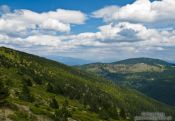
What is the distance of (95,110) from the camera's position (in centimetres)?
12044

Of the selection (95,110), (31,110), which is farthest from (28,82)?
(31,110)

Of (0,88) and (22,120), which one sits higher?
(0,88)

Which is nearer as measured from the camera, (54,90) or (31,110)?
(31,110)

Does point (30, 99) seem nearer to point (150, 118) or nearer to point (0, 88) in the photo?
point (0, 88)

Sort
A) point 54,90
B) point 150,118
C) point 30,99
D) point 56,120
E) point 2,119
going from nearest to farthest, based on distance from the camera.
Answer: point 2,119 → point 56,120 → point 30,99 → point 150,118 → point 54,90

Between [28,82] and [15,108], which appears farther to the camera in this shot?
[28,82]

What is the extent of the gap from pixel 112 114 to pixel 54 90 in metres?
66.2

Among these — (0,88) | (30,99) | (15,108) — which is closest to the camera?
(0,88)

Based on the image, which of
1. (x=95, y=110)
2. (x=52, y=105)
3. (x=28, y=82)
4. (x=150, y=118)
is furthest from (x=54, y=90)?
(x=52, y=105)

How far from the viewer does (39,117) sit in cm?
4900

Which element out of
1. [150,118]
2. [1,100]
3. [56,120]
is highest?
[1,100]

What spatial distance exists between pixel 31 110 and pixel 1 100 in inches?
297

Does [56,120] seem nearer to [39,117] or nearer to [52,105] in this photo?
[39,117]

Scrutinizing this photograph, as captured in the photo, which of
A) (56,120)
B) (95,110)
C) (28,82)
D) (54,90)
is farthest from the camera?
(54,90)
